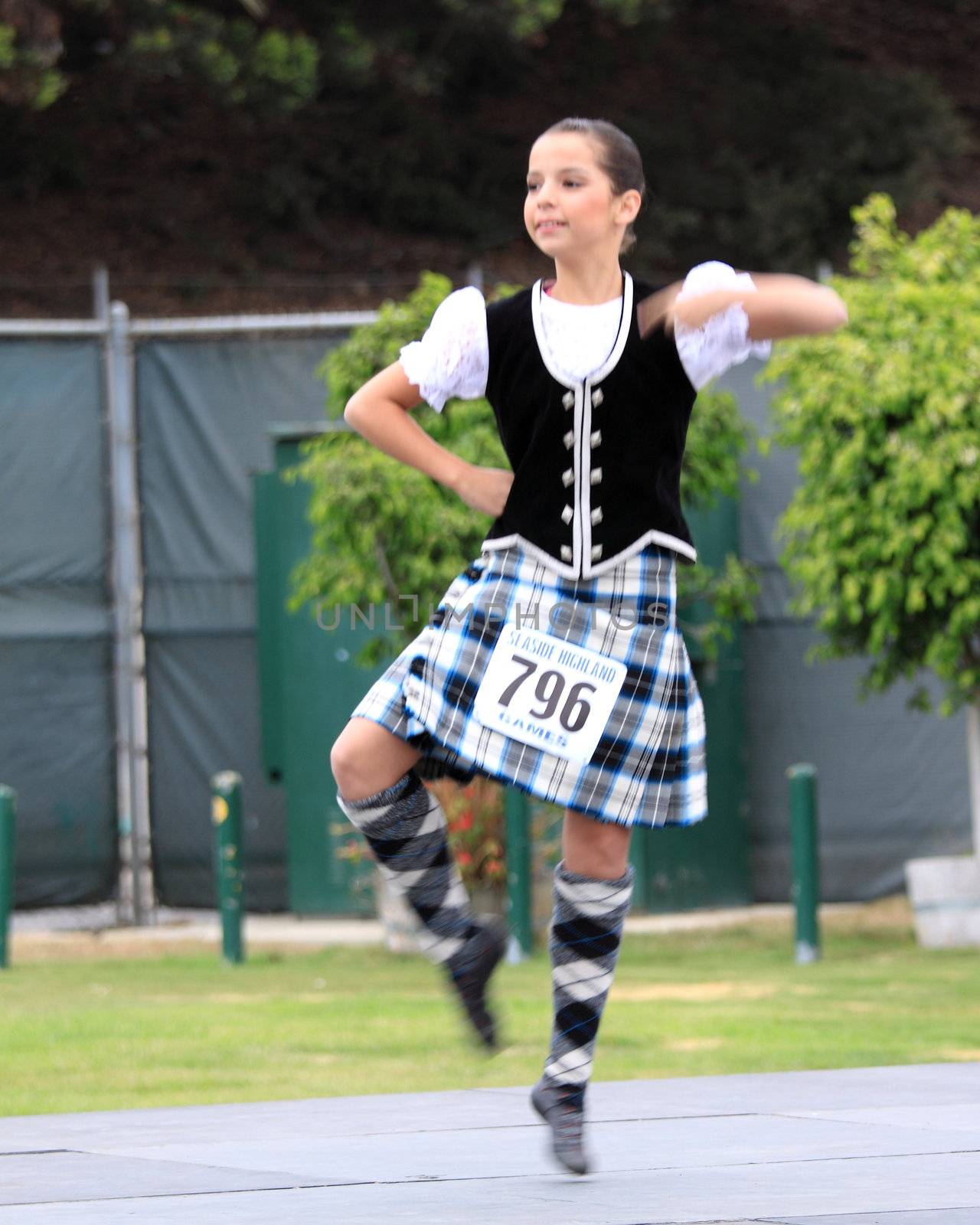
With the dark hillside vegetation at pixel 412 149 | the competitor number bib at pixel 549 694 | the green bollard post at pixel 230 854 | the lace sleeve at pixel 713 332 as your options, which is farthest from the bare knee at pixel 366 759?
the dark hillside vegetation at pixel 412 149

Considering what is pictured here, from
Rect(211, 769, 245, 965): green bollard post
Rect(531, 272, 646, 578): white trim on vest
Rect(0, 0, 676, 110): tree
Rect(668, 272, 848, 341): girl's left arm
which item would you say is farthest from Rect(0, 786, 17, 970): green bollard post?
Rect(0, 0, 676, 110): tree

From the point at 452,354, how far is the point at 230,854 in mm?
5661

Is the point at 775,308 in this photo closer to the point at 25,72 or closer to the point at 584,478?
the point at 584,478

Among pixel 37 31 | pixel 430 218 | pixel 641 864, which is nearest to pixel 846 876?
pixel 641 864

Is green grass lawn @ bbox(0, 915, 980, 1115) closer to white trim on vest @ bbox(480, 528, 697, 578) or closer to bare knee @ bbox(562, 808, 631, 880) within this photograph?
bare knee @ bbox(562, 808, 631, 880)

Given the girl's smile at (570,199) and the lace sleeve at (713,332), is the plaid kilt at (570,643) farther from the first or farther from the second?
the girl's smile at (570,199)

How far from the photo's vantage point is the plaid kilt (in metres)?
3.05

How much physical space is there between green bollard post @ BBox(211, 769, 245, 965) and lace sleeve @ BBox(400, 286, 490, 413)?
5513 millimetres

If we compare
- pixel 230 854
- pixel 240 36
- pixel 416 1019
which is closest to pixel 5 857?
pixel 230 854

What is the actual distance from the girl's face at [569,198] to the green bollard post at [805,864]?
17.9ft

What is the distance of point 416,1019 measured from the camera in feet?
20.9

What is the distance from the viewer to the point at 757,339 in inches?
122

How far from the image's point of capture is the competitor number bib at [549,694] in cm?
304

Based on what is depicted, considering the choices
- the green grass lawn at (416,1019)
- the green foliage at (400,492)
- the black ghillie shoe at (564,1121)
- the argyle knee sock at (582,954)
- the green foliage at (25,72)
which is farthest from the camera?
the green foliage at (25,72)
